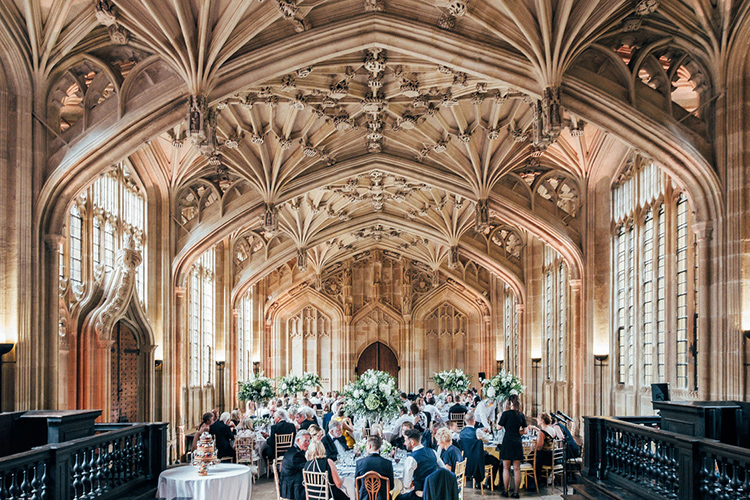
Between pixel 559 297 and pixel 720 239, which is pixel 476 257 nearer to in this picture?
pixel 559 297

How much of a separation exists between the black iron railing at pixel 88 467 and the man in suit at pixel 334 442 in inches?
83.0

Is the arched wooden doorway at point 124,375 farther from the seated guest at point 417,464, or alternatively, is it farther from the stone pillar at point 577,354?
the stone pillar at point 577,354

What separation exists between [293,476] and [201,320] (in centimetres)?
1230

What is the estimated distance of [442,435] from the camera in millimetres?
8531

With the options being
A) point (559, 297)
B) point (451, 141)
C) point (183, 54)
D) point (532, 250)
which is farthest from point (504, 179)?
point (183, 54)

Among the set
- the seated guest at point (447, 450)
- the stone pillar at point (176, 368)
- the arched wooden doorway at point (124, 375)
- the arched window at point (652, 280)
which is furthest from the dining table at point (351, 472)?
the stone pillar at point (176, 368)

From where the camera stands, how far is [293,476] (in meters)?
8.18

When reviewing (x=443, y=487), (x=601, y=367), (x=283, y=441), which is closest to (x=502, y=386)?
(x=601, y=367)

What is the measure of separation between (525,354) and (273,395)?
7.89 meters

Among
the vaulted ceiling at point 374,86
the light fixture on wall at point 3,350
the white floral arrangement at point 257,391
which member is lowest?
the white floral arrangement at point 257,391

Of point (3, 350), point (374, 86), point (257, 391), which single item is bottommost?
point (257, 391)

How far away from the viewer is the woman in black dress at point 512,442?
417 inches

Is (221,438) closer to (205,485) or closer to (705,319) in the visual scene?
(205,485)

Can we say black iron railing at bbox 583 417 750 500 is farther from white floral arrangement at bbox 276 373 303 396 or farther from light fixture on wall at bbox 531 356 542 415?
white floral arrangement at bbox 276 373 303 396
